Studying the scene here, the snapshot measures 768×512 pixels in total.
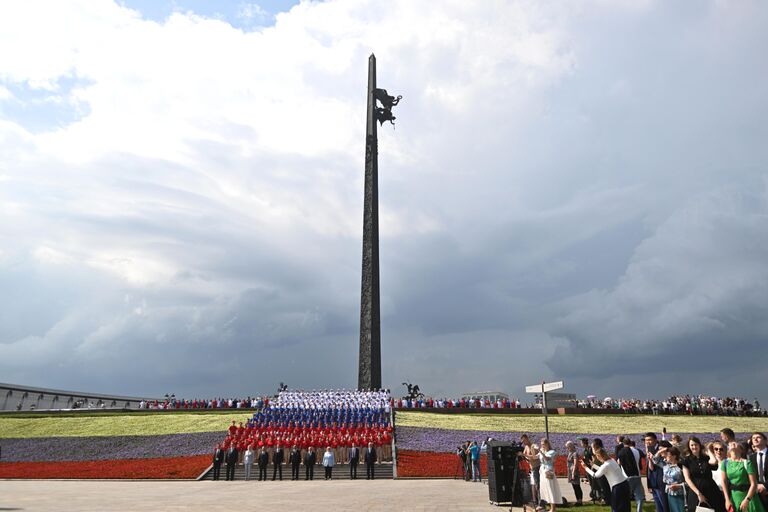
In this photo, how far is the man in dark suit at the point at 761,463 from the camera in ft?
26.8

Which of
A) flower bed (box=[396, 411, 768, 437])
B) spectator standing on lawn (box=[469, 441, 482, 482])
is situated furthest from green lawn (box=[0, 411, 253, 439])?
spectator standing on lawn (box=[469, 441, 482, 482])

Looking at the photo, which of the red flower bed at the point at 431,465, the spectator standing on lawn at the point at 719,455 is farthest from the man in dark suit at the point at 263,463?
the spectator standing on lawn at the point at 719,455

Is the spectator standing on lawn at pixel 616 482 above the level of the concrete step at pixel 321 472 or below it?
above

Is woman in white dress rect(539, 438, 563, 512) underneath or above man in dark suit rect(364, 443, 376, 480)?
above

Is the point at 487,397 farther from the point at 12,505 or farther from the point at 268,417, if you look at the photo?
the point at 12,505

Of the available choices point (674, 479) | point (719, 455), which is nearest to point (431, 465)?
point (674, 479)

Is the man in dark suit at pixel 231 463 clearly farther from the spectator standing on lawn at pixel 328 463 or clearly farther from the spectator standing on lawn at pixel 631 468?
the spectator standing on lawn at pixel 631 468

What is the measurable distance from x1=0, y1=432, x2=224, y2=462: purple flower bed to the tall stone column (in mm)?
15003

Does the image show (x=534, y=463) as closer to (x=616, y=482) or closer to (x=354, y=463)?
(x=616, y=482)

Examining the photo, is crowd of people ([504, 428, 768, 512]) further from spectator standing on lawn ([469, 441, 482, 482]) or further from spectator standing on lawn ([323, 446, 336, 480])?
spectator standing on lawn ([323, 446, 336, 480])

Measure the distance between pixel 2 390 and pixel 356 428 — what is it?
40.8 m

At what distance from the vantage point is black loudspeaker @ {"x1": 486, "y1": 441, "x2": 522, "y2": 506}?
13592 millimetres

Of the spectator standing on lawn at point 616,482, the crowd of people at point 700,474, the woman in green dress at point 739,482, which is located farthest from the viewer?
the spectator standing on lawn at point 616,482

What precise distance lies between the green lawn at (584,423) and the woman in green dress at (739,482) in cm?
2487
